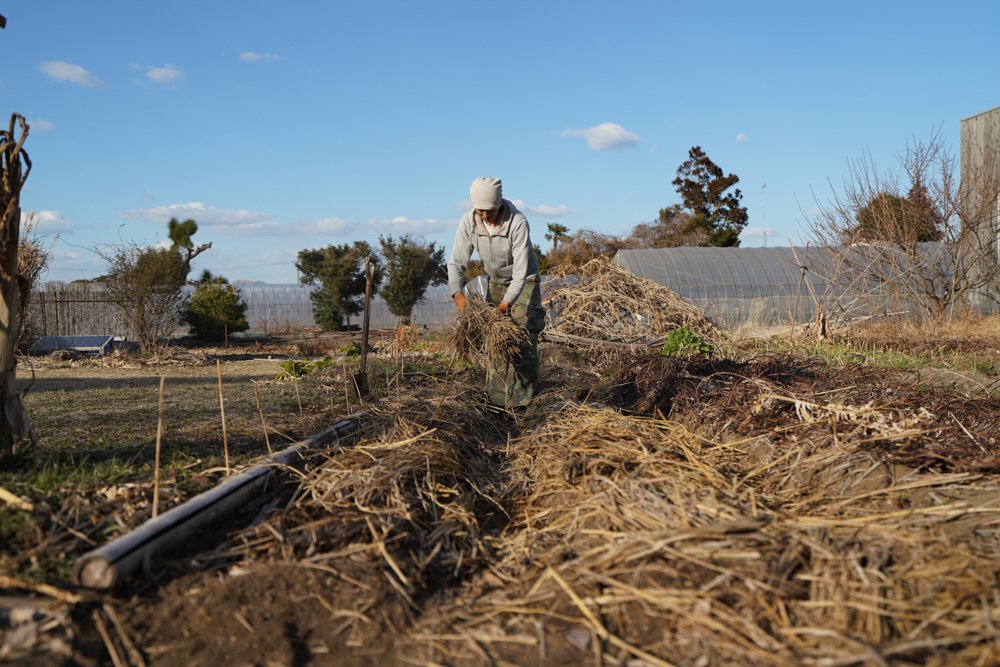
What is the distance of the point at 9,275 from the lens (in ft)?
10.6

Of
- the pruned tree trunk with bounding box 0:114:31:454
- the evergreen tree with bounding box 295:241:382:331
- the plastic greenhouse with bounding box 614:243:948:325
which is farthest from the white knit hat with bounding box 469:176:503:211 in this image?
the evergreen tree with bounding box 295:241:382:331

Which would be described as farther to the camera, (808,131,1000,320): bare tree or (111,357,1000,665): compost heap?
(808,131,1000,320): bare tree

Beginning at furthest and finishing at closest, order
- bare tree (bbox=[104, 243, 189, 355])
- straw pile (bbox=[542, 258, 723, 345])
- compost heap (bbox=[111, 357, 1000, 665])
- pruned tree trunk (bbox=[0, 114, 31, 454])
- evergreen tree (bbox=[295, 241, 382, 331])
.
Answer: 1. evergreen tree (bbox=[295, 241, 382, 331])
2. bare tree (bbox=[104, 243, 189, 355])
3. straw pile (bbox=[542, 258, 723, 345])
4. pruned tree trunk (bbox=[0, 114, 31, 454])
5. compost heap (bbox=[111, 357, 1000, 665])

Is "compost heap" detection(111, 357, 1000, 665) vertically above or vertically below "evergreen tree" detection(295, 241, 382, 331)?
below

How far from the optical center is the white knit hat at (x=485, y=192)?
4852 mm

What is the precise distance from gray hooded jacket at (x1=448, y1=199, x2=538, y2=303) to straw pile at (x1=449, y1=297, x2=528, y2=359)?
18 centimetres

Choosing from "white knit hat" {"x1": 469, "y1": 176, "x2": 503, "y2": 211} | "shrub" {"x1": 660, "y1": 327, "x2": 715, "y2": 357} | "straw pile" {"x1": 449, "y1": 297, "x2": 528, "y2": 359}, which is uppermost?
"white knit hat" {"x1": 469, "y1": 176, "x2": 503, "y2": 211}

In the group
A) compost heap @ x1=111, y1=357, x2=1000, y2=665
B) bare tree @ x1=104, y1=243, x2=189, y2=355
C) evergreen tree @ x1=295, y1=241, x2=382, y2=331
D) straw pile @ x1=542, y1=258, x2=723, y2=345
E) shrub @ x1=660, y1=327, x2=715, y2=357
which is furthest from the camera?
evergreen tree @ x1=295, y1=241, x2=382, y2=331

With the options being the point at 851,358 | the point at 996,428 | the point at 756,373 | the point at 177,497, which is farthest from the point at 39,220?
the point at 851,358

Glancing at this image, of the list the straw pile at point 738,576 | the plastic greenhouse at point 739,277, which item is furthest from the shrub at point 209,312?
the straw pile at point 738,576

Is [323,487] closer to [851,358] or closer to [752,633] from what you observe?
[752,633]

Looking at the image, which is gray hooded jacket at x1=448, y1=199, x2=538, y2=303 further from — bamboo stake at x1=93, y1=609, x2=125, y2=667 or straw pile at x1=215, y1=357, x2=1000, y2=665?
bamboo stake at x1=93, y1=609, x2=125, y2=667

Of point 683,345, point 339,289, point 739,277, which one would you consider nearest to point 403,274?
point 339,289

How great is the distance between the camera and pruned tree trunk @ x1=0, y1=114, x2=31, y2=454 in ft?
10.3
